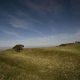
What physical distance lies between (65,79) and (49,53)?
24600 mm

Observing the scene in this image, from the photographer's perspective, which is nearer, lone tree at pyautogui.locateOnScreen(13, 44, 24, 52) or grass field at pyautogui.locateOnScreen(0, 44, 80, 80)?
grass field at pyautogui.locateOnScreen(0, 44, 80, 80)

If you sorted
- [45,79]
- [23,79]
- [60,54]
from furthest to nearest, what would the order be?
[60,54], [45,79], [23,79]

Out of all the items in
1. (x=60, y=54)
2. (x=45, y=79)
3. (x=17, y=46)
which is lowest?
(x=45, y=79)

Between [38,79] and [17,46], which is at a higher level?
[17,46]

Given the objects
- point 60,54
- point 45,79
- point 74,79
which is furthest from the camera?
point 60,54

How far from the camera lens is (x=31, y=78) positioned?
19281 mm

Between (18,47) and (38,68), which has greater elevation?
(18,47)

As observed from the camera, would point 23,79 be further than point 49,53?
No

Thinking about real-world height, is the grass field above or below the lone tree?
below

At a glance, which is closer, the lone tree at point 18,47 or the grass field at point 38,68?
the grass field at point 38,68

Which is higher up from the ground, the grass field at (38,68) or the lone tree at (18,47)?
the lone tree at (18,47)

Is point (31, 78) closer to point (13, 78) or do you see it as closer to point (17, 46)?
point (13, 78)

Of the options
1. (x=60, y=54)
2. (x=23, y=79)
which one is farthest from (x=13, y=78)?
(x=60, y=54)

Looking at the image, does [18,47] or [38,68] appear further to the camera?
[18,47]
